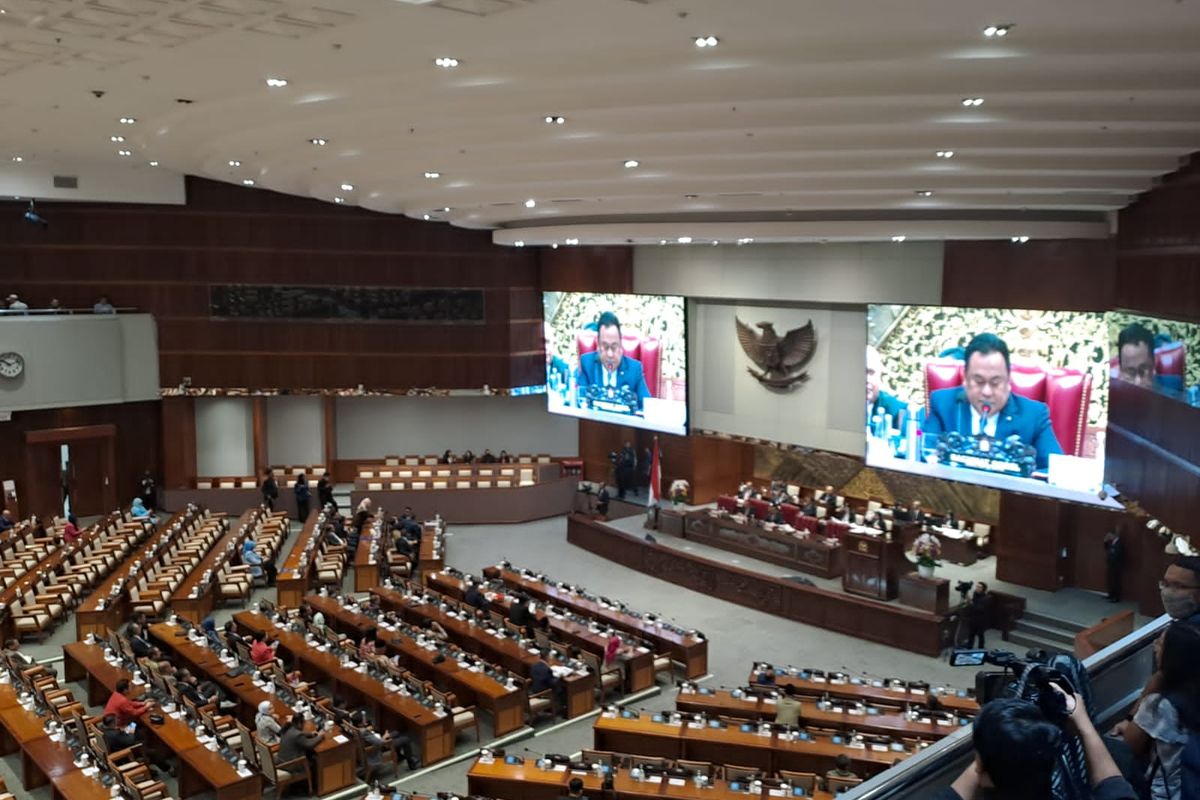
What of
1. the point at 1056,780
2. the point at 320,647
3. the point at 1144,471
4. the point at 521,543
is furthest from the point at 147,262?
the point at 1056,780

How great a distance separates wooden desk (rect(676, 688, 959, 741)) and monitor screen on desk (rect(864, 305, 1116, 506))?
5.84 metres

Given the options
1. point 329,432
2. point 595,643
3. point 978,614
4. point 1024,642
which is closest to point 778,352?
point 978,614

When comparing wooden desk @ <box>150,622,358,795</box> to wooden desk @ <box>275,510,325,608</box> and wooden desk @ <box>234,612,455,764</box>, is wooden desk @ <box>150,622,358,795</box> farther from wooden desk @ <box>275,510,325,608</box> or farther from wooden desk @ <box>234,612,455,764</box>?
wooden desk @ <box>275,510,325,608</box>

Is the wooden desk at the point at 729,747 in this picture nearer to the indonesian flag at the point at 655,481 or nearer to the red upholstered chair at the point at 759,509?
the red upholstered chair at the point at 759,509

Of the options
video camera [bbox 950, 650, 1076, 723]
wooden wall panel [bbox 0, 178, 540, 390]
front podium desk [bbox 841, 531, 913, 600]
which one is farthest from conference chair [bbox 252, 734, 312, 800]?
wooden wall panel [bbox 0, 178, 540, 390]

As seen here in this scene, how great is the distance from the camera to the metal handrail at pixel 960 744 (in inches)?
89.9

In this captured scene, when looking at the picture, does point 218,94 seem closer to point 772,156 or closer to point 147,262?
point 772,156

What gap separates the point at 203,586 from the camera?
15695mm

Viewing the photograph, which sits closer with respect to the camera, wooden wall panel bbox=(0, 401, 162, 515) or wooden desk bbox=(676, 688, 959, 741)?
wooden desk bbox=(676, 688, 959, 741)

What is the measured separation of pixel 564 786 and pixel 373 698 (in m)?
3.27

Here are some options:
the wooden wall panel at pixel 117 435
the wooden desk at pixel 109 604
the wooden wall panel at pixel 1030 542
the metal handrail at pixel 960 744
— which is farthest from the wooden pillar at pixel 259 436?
the metal handrail at pixel 960 744

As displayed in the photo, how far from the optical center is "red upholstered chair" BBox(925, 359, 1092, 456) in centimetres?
1481

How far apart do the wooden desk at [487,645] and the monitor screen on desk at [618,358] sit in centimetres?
775

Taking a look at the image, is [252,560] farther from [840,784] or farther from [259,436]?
[840,784]
